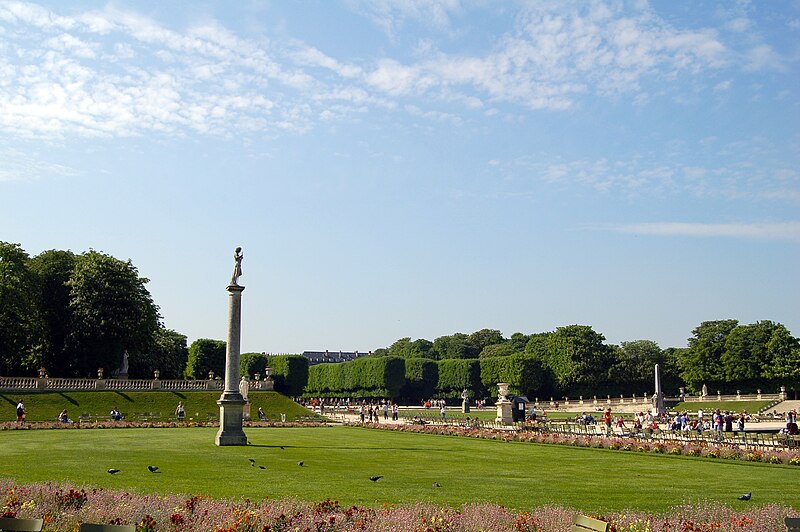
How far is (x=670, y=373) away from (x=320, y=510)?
9614 cm

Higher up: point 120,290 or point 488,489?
point 120,290

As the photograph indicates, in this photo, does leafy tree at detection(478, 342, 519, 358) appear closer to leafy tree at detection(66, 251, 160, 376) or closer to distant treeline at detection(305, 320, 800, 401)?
distant treeline at detection(305, 320, 800, 401)

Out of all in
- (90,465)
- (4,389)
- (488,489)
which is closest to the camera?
(488,489)

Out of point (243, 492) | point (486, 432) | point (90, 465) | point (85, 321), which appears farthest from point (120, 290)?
point (243, 492)

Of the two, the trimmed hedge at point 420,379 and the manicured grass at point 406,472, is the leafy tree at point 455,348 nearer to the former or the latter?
the trimmed hedge at point 420,379

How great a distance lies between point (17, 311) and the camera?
5788 cm

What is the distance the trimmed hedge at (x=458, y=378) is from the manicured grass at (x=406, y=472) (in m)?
70.9

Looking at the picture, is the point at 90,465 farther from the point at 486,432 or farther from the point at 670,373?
the point at 670,373

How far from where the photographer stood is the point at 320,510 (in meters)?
11.8

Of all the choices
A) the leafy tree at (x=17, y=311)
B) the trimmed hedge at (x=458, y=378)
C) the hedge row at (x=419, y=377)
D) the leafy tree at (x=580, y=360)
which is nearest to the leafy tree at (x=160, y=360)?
the leafy tree at (x=17, y=311)

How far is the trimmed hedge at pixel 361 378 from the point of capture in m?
102

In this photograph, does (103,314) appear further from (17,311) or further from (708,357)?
(708,357)

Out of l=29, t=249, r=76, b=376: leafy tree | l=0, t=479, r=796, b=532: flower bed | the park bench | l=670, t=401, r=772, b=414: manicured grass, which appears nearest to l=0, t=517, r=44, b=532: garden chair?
l=0, t=479, r=796, b=532: flower bed

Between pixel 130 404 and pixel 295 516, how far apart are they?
46.6 metres
